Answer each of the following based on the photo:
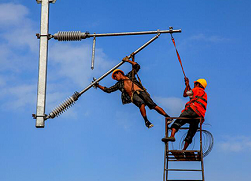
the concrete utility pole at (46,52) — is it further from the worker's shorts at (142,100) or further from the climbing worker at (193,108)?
the climbing worker at (193,108)

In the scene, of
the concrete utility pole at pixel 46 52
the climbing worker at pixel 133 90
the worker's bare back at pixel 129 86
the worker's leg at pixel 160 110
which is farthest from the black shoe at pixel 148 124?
the concrete utility pole at pixel 46 52

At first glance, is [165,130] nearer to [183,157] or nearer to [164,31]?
[183,157]

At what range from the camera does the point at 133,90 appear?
17.4 m

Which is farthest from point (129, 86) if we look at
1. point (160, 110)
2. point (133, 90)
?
point (160, 110)

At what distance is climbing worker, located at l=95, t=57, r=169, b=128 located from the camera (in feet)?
56.2

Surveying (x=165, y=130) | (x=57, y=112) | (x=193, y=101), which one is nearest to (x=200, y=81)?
(x=193, y=101)

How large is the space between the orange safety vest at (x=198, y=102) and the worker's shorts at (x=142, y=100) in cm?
123

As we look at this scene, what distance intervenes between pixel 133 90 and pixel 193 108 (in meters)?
2.18

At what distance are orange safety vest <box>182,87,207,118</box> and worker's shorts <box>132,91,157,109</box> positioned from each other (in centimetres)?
123

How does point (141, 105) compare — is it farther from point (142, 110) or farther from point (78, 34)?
point (78, 34)

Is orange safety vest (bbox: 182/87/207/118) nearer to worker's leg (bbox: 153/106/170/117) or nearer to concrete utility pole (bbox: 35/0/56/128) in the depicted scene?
worker's leg (bbox: 153/106/170/117)

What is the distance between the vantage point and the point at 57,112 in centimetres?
1578

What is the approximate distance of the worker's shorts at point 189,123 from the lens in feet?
54.1

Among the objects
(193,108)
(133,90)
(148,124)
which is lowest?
(148,124)
